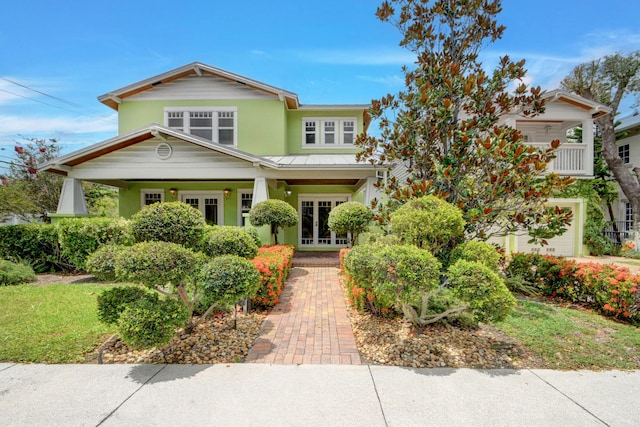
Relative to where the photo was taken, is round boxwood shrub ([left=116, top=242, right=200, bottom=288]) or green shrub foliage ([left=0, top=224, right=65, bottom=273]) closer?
round boxwood shrub ([left=116, top=242, right=200, bottom=288])

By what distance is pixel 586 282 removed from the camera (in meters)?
5.98

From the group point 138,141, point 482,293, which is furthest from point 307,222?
point 482,293

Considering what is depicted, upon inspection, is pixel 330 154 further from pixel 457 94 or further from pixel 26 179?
pixel 26 179

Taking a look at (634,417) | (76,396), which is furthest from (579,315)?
(76,396)

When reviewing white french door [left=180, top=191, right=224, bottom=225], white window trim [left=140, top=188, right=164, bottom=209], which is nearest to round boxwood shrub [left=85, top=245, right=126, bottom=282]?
white french door [left=180, top=191, right=224, bottom=225]

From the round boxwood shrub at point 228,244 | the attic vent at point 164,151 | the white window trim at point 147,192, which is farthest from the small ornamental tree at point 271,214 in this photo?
the white window trim at point 147,192

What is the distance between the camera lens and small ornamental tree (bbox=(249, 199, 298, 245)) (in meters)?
9.45

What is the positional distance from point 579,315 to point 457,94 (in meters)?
4.96

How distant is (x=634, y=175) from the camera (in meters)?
16.2

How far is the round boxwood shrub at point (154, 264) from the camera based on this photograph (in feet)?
Answer: 11.7

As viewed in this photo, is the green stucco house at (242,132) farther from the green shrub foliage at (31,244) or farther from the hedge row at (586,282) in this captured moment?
the hedge row at (586,282)

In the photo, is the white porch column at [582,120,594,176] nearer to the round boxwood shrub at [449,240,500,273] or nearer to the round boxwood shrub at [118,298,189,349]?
the round boxwood shrub at [449,240,500,273]

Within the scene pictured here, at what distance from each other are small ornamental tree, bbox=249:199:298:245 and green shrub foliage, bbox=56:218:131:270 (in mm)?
3757

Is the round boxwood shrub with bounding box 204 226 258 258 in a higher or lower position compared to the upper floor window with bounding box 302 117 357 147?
lower
